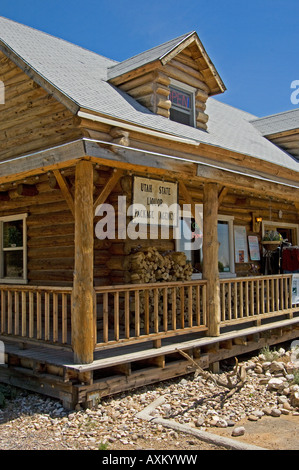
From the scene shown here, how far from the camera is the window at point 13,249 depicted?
10.5 meters

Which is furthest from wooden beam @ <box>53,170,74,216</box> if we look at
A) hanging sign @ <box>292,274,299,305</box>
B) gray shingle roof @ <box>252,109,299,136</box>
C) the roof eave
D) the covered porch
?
gray shingle roof @ <box>252,109,299,136</box>

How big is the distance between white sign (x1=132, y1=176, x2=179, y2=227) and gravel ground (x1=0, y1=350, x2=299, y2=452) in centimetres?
292

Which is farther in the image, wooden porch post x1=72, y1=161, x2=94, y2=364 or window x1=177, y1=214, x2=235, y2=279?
window x1=177, y1=214, x2=235, y2=279

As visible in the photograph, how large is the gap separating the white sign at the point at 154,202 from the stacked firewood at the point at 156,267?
68 cm

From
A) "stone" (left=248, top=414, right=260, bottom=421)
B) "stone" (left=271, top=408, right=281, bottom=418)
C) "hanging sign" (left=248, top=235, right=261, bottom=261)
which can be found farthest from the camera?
"hanging sign" (left=248, top=235, right=261, bottom=261)

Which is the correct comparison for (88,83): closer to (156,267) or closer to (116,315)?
(156,267)

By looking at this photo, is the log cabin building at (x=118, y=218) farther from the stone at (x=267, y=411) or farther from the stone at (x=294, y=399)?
the stone at (x=294, y=399)

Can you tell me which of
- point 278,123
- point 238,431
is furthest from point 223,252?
point 238,431

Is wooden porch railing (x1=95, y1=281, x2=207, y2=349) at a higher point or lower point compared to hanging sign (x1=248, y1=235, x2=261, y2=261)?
lower

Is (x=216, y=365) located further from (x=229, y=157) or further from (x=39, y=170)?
(x=39, y=170)

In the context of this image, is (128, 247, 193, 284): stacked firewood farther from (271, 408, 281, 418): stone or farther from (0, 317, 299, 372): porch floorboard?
(271, 408, 281, 418): stone

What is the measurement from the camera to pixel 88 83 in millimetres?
8203

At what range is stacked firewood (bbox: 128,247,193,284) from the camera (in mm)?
8750

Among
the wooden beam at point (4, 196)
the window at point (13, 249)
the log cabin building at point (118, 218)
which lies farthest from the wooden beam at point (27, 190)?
the wooden beam at point (4, 196)
